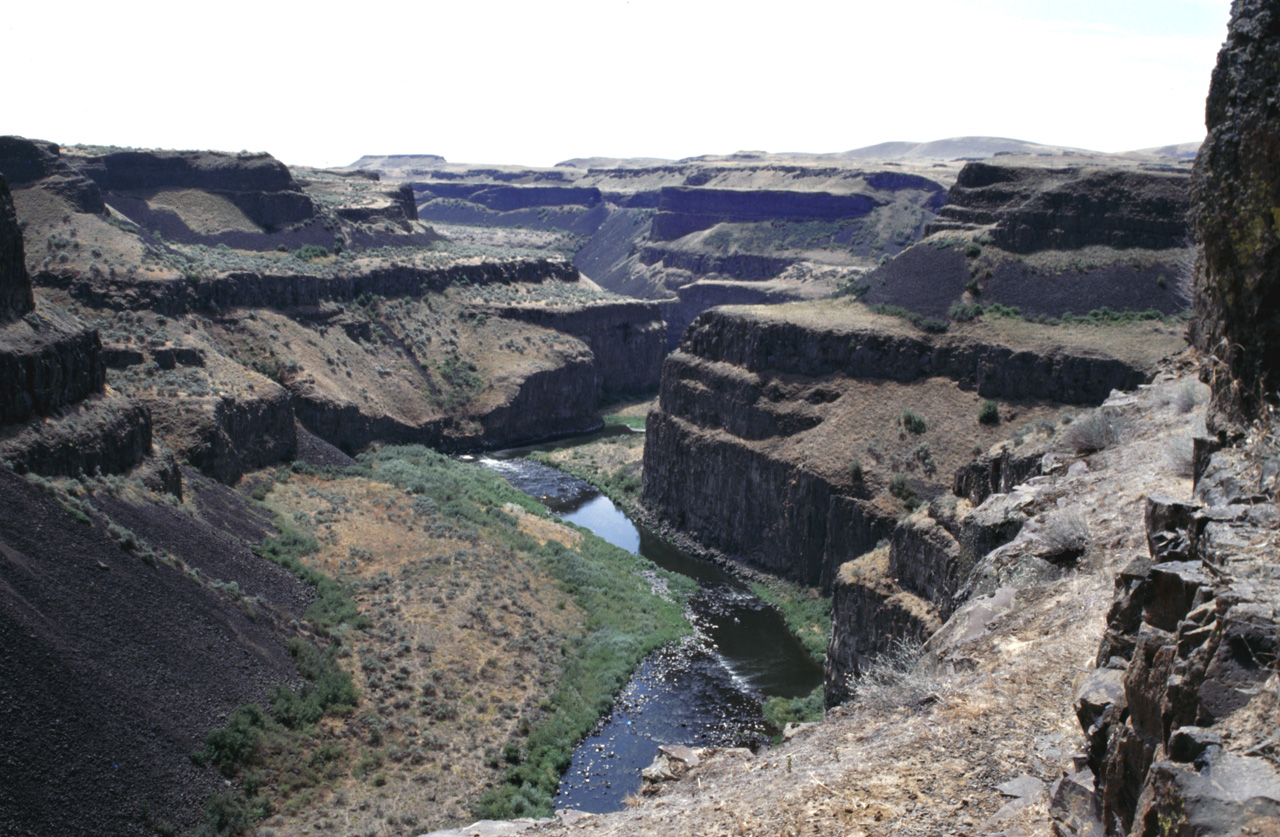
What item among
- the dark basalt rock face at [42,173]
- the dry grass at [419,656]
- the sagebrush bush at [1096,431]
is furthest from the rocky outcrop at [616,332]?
the sagebrush bush at [1096,431]

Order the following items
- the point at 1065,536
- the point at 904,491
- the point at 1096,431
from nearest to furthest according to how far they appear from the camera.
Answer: the point at 1065,536
the point at 1096,431
the point at 904,491

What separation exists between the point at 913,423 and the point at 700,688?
17470 mm

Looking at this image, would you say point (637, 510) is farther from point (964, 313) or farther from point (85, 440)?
point (85, 440)

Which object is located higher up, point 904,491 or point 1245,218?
point 1245,218

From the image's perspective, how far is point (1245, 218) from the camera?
32.4ft

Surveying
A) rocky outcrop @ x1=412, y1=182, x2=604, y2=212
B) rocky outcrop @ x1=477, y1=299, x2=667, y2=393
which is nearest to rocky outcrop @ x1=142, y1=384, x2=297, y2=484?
rocky outcrop @ x1=477, y1=299, x2=667, y2=393

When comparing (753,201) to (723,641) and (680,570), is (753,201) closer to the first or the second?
(680,570)

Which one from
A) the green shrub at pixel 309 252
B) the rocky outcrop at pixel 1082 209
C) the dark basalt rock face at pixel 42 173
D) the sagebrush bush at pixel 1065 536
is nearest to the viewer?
the sagebrush bush at pixel 1065 536

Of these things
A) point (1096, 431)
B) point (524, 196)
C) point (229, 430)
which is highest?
point (524, 196)

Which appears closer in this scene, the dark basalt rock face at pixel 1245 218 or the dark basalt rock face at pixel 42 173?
the dark basalt rock face at pixel 1245 218

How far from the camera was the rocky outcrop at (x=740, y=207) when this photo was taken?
125312 mm

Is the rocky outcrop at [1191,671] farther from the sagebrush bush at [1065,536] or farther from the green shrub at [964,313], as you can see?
A: the green shrub at [964,313]

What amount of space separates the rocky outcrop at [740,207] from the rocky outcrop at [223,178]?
215 feet

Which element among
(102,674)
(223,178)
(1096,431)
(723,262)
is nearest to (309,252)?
(223,178)
